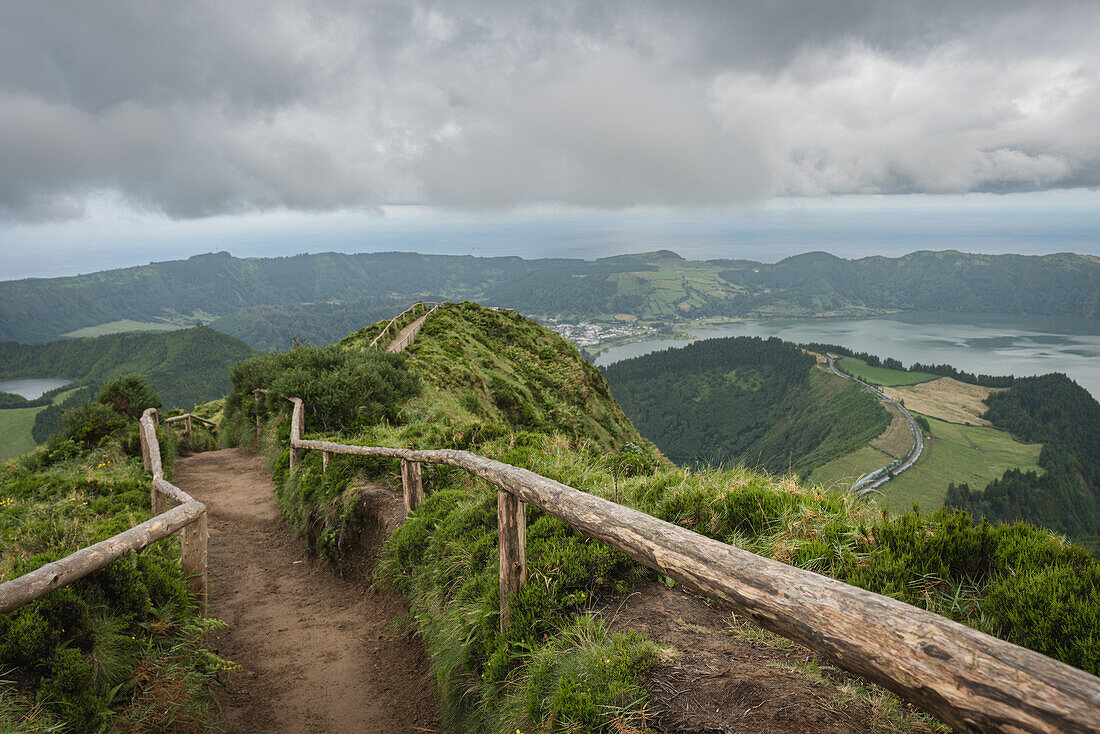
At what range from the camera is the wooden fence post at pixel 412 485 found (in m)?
6.94

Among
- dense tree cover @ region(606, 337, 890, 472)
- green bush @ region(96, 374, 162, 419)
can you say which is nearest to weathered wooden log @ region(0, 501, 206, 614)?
green bush @ region(96, 374, 162, 419)

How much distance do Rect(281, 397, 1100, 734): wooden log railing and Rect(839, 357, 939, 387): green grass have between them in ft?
557

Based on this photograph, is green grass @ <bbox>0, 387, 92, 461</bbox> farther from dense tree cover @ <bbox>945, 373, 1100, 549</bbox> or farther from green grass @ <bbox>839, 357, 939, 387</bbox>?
green grass @ <bbox>839, 357, 939, 387</bbox>

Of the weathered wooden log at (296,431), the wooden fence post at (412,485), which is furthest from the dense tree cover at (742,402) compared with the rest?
the wooden fence post at (412,485)

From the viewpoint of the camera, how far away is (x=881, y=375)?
6250 inches

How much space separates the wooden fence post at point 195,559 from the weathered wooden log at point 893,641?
4643 mm

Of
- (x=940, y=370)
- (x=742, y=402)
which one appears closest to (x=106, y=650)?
(x=742, y=402)

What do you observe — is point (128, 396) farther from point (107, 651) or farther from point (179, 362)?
point (179, 362)

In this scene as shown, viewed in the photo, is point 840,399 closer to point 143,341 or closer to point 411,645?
point 411,645

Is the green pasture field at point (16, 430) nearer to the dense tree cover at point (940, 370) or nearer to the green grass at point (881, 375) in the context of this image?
the green grass at point (881, 375)

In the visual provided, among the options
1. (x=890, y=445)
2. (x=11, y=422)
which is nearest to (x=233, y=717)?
(x=890, y=445)

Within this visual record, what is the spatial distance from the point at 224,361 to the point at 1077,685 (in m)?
197

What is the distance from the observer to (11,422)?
364 ft

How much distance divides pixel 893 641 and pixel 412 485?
5985 millimetres
